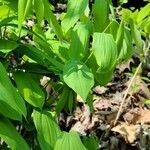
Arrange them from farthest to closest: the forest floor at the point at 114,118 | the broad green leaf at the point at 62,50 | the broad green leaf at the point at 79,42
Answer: the forest floor at the point at 114,118, the broad green leaf at the point at 62,50, the broad green leaf at the point at 79,42

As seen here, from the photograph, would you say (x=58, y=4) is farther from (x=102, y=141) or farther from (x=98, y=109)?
(x=102, y=141)

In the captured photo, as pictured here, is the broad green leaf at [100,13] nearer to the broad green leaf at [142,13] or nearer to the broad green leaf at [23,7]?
the broad green leaf at [23,7]

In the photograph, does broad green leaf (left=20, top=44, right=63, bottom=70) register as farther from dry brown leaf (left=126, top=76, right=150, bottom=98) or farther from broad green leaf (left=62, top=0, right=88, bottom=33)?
dry brown leaf (left=126, top=76, right=150, bottom=98)

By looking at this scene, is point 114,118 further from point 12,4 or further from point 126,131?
point 12,4

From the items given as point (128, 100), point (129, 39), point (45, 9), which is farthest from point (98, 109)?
point (45, 9)

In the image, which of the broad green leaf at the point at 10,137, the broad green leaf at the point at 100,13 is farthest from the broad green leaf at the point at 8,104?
the broad green leaf at the point at 100,13

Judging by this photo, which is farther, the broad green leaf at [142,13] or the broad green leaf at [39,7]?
the broad green leaf at [142,13]
